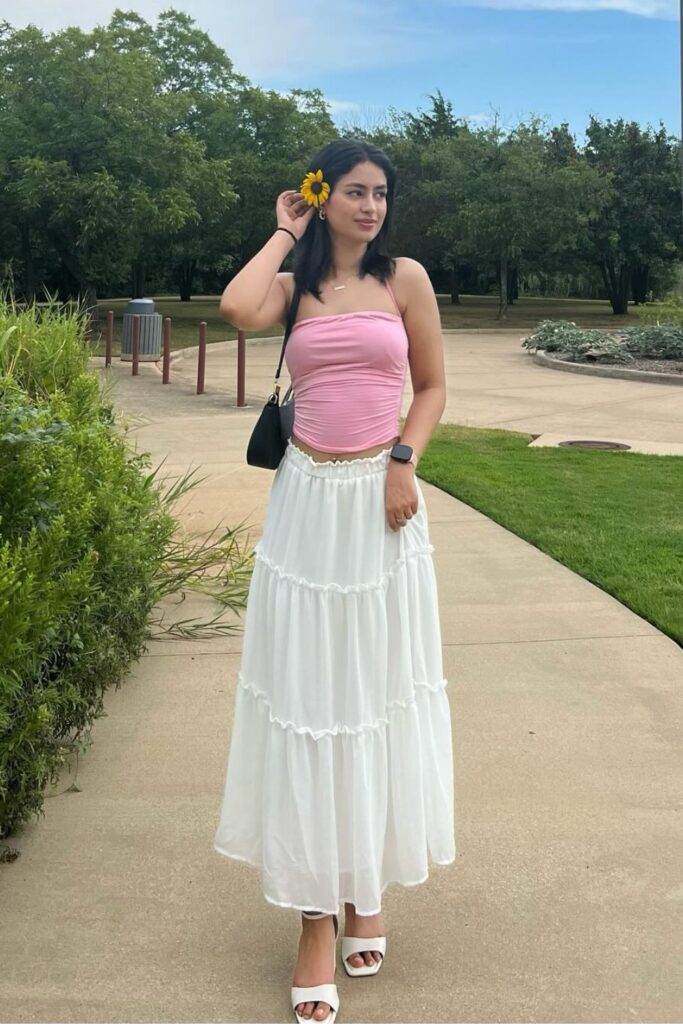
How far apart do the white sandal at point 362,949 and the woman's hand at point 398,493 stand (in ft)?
3.35

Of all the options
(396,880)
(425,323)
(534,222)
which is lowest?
(396,880)

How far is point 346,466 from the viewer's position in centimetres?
250

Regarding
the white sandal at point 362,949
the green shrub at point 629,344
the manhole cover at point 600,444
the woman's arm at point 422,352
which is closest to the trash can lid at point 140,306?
the green shrub at point 629,344

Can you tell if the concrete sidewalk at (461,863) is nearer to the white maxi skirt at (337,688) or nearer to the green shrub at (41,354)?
the white maxi skirt at (337,688)

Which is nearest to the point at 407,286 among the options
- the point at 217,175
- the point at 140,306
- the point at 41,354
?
the point at 41,354

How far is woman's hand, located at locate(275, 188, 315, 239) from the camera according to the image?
2.59 metres

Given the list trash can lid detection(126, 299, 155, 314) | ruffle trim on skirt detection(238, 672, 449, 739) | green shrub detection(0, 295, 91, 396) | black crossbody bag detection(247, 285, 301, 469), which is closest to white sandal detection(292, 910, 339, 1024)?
ruffle trim on skirt detection(238, 672, 449, 739)

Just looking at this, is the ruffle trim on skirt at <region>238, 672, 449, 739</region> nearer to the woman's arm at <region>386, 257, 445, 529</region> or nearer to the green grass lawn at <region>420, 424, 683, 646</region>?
the woman's arm at <region>386, 257, 445, 529</region>

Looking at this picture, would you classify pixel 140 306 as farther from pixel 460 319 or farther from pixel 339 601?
pixel 339 601

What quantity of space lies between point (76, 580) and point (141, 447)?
24.9 ft

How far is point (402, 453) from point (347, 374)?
220 mm

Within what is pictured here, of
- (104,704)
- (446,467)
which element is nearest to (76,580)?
(104,704)

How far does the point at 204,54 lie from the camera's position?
39406mm

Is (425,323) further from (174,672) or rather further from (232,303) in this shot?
(174,672)
